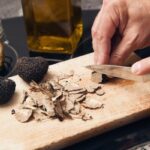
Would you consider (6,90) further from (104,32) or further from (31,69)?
(104,32)

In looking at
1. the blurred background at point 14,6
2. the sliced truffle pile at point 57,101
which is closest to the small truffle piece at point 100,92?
the sliced truffle pile at point 57,101

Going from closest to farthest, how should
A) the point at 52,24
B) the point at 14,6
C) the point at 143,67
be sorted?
1. the point at 143,67
2. the point at 52,24
3. the point at 14,6

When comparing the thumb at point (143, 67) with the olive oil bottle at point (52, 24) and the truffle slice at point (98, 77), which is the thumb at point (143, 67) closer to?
the truffle slice at point (98, 77)

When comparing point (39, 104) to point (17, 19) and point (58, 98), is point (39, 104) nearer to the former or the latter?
point (58, 98)

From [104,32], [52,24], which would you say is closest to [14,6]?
[52,24]

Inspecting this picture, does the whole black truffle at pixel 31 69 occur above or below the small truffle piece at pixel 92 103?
above

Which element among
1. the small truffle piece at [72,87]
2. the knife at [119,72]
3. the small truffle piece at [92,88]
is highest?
the knife at [119,72]

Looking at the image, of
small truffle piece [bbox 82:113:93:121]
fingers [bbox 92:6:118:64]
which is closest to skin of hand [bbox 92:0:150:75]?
fingers [bbox 92:6:118:64]

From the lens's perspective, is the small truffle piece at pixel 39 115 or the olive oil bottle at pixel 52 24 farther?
the olive oil bottle at pixel 52 24
